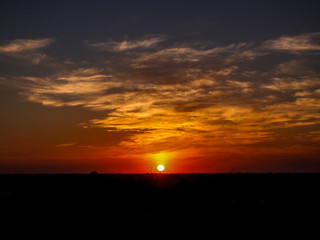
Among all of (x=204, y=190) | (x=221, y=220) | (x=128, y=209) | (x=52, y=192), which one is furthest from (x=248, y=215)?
(x=52, y=192)

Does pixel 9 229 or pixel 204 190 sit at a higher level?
pixel 204 190

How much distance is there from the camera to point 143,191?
56.1 meters

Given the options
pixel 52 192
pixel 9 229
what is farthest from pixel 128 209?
pixel 52 192

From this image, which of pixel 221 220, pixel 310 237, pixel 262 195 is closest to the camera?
pixel 310 237

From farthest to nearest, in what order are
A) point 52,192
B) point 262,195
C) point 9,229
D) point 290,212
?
point 52,192
point 262,195
point 290,212
point 9,229

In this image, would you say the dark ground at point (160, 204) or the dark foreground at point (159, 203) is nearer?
the dark ground at point (160, 204)

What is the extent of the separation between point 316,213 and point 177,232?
1693 centimetres

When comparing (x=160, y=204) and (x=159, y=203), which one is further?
(x=159, y=203)

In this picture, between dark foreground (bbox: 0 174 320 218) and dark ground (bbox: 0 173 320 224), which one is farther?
dark foreground (bbox: 0 174 320 218)

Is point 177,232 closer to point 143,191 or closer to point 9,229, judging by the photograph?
point 9,229

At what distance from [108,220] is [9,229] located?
830 cm

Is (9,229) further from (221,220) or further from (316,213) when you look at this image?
(316,213)

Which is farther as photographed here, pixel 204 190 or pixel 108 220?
pixel 204 190

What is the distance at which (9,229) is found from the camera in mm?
30328
